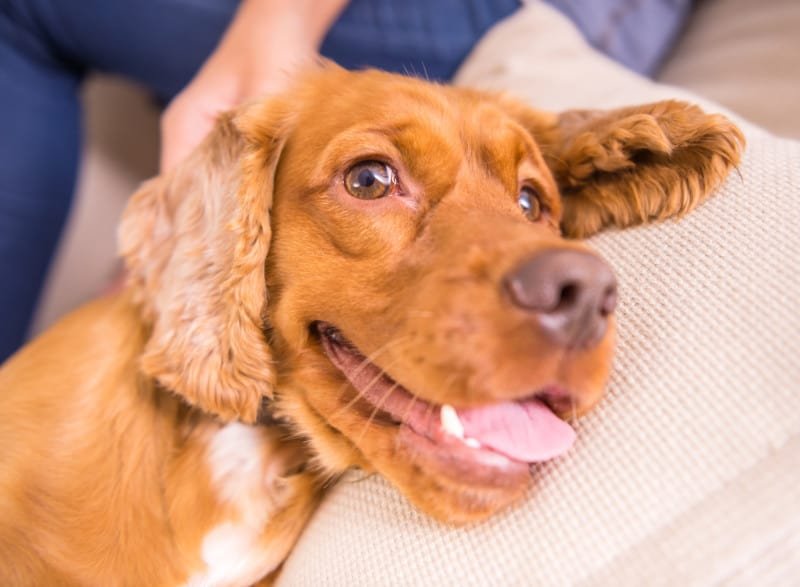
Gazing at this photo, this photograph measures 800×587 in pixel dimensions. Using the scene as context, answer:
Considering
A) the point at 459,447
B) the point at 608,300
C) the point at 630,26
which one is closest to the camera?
the point at 608,300

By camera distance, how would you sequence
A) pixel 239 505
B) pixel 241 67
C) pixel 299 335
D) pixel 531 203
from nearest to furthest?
pixel 299 335 → pixel 239 505 → pixel 531 203 → pixel 241 67

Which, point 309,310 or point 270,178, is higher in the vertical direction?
point 270,178

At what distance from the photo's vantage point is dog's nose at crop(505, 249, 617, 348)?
1067mm

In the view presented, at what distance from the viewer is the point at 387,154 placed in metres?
1.47

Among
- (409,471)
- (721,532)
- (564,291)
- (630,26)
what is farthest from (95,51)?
(721,532)

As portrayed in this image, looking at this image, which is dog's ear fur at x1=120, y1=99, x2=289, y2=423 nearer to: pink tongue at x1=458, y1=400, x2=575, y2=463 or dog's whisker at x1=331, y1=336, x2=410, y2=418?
dog's whisker at x1=331, y1=336, x2=410, y2=418

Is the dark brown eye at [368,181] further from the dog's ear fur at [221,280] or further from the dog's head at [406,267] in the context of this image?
the dog's ear fur at [221,280]

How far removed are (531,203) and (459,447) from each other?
773 millimetres

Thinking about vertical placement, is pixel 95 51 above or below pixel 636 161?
below

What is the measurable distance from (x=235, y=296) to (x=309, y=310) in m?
0.17

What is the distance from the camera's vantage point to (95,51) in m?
3.07

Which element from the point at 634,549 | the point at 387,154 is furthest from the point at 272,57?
the point at 634,549

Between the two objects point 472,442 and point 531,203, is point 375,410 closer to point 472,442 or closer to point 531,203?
point 472,442

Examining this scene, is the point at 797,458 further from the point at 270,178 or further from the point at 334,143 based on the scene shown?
the point at 270,178
